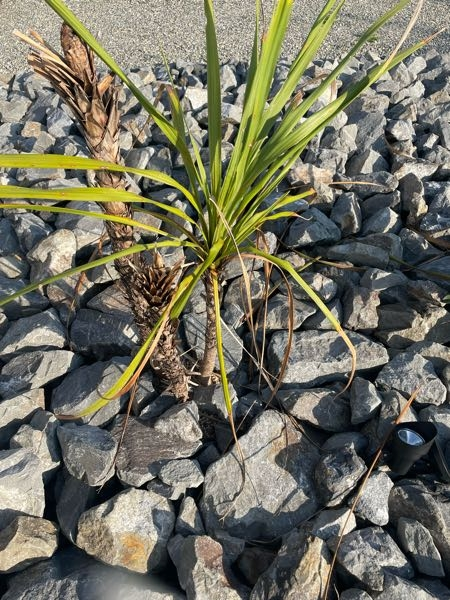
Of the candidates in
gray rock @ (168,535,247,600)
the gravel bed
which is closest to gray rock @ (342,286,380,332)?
the gravel bed

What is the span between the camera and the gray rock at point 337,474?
1.44m

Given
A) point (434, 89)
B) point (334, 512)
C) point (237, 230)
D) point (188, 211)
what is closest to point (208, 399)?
point (334, 512)

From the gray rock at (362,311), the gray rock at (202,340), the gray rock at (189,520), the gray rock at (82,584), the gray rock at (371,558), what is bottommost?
the gray rock at (82,584)

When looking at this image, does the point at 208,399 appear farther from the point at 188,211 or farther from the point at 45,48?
the point at 45,48

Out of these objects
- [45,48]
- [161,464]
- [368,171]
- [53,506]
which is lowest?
[53,506]

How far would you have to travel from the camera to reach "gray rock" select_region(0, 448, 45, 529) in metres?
1.44

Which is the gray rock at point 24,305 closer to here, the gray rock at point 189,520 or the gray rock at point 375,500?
the gray rock at point 189,520

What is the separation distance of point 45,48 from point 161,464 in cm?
104

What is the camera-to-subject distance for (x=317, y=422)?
164 cm

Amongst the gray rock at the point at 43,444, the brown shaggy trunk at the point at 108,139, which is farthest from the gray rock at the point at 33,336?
the brown shaggy trunk at the point at 108,139

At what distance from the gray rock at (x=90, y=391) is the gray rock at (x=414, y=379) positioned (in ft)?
2.61

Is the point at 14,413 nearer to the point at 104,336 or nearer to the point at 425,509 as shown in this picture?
the point at 104,336

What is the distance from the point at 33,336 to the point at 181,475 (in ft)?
2.33

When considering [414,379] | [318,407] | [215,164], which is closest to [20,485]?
[318,407]
